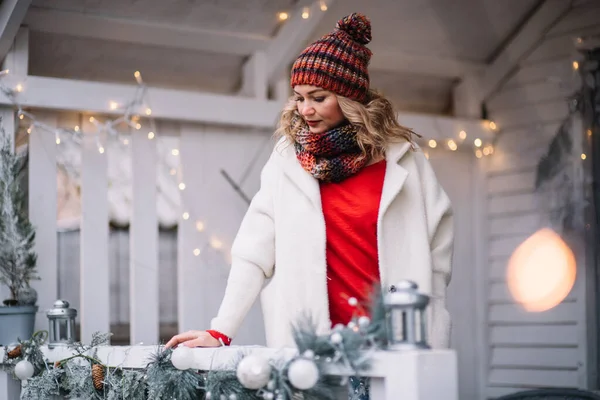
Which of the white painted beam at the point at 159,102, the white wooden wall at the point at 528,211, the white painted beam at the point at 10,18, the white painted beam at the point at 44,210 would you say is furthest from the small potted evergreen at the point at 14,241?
the white wooden wall at the point at 528,211

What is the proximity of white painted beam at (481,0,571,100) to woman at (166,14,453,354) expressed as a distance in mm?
2446

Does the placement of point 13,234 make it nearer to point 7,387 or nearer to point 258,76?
point 7,387

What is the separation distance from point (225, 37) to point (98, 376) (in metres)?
2.17

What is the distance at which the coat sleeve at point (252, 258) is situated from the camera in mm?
2363

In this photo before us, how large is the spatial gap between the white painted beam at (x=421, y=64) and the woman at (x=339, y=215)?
2.14 meters

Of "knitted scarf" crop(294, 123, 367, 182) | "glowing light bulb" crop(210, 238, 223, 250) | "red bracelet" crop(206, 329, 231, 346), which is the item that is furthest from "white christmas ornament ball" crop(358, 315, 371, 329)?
"glowing light bulb" crop(210, 238, 223, 250)

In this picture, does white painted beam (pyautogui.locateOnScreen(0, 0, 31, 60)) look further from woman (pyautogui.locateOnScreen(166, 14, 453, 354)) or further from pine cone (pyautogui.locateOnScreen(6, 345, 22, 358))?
woman (pyautogui.locateOnScreen(166, 14, 453, 354))

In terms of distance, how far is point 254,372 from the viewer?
165cm

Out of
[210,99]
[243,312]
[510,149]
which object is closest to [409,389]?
[243,312]

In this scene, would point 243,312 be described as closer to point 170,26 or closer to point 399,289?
point 399,289

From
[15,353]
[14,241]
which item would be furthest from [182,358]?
[14,241]

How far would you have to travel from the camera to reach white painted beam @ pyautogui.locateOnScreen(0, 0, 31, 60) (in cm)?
338

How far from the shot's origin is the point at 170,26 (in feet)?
13.1

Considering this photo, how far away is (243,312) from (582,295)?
263 cm
